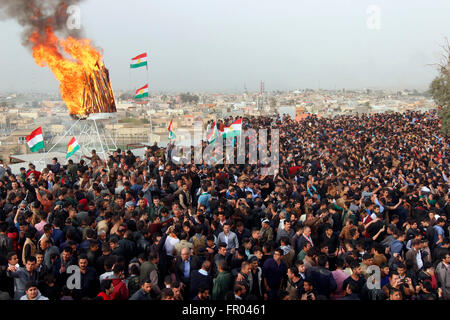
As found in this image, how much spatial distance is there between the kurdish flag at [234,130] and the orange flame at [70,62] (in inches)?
234

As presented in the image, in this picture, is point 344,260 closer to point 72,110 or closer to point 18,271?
point 18,271

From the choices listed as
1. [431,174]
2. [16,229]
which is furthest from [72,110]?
[431,174]

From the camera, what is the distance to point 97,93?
1614 cm

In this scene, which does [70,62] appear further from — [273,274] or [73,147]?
[273,274]

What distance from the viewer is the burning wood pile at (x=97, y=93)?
52.3ft

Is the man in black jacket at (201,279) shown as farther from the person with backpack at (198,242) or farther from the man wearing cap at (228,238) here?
the man wearing cap at (228,238)

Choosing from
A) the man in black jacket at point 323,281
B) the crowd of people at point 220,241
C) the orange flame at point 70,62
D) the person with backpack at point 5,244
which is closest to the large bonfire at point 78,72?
the orange flame at point 70,62

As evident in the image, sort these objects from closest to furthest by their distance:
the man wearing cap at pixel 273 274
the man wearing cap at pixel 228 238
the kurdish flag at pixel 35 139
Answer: the man wearing cap at pixel 273 274 → the man wearing cap at pixel 228 238 → the kurdish flag at pixel 35 139

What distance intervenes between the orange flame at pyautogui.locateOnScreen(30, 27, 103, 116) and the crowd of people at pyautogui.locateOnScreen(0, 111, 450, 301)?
6039mm

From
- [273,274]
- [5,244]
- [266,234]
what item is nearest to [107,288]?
[273,274]

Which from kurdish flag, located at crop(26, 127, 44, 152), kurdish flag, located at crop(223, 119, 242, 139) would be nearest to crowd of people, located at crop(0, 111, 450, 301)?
kurdish flag, located at crop(26, 127, 44, 152)

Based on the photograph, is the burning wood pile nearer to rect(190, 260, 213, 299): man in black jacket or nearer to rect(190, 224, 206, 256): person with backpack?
rect(190, 224, 206, 256): person with backpack

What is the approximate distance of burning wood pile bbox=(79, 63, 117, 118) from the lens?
52.3 ft

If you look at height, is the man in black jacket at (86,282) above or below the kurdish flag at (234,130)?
below
